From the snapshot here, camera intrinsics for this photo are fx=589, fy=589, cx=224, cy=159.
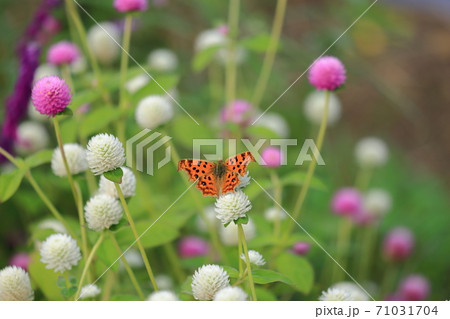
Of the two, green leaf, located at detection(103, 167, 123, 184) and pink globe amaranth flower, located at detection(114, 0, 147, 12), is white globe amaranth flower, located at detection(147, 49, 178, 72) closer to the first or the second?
pink globe amaranth flower, located at detection(114, 0, 147, 12)

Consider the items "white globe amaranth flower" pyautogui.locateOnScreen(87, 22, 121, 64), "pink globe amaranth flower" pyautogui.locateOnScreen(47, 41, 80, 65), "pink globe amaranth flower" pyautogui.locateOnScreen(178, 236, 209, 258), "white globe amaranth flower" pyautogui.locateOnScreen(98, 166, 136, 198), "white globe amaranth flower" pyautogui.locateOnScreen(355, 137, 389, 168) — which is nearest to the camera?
"white globe amaranth flower" pyautogui.locateOnScreen(98, 166, 136, 198)

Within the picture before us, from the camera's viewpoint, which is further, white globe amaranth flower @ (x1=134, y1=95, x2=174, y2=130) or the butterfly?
white globe amaranth flower @ (x1=134, y1=95, x2=174, y2=130)

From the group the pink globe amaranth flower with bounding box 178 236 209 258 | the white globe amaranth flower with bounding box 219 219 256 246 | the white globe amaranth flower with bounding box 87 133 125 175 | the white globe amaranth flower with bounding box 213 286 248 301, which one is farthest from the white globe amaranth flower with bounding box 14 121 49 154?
the white globe amaranth flower with bounding box 213 286 248 301

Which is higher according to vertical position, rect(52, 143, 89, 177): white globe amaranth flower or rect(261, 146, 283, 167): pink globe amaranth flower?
rect(261, 146, 283, 167): pink globe amaranth flower

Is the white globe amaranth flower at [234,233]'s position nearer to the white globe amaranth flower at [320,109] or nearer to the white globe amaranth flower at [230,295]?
the white globe amaranth flower at [230,295]

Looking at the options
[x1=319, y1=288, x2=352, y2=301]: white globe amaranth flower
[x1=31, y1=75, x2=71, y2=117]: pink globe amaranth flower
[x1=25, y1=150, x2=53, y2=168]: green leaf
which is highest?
[x1=31, y1=75, x2=71, y2=117]: pink globe amaranth flower

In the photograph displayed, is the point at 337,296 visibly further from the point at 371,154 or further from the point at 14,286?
the point at 371,154

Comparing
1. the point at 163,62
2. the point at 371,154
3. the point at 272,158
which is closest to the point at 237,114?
→ the point at 272,158
